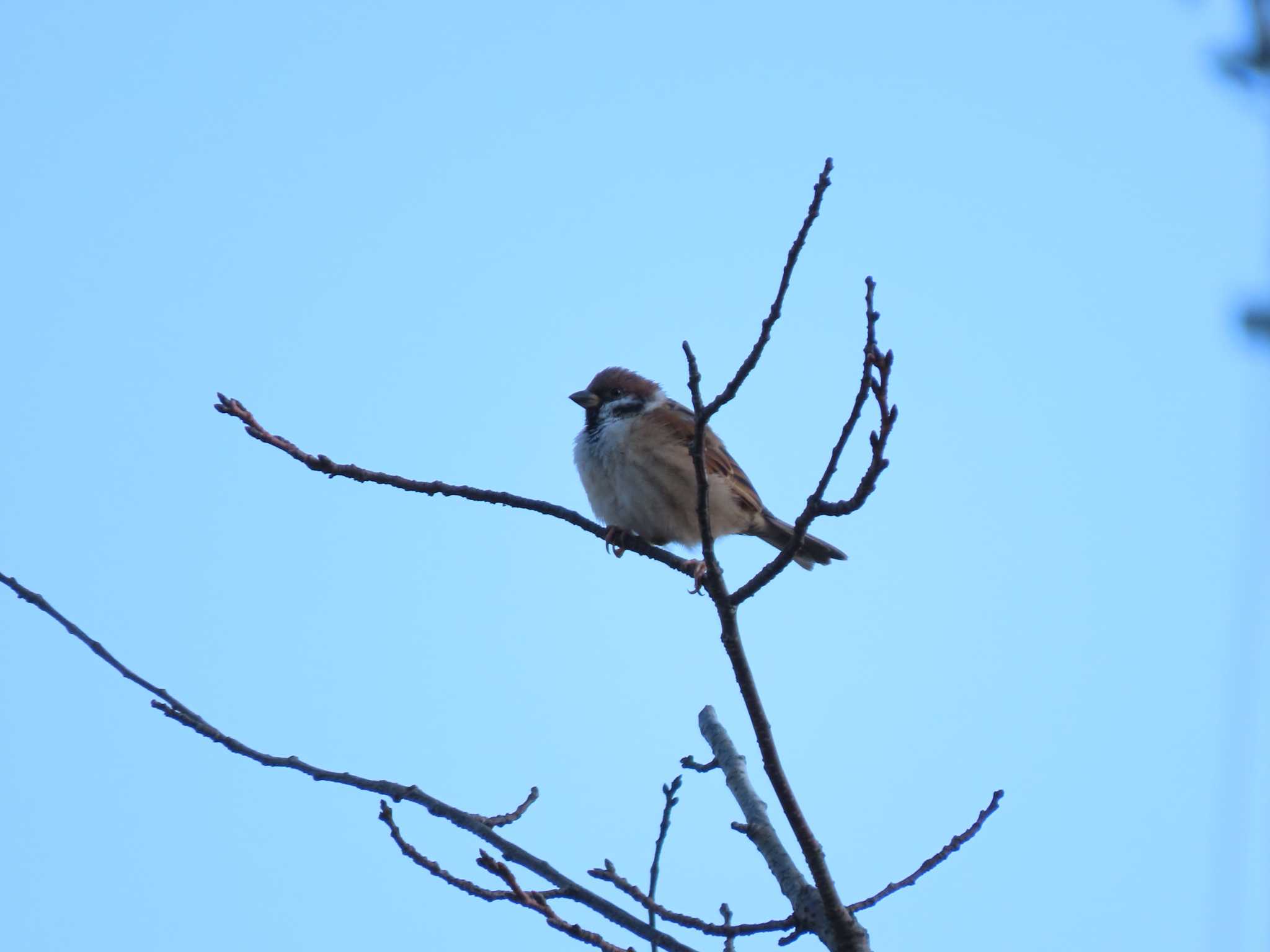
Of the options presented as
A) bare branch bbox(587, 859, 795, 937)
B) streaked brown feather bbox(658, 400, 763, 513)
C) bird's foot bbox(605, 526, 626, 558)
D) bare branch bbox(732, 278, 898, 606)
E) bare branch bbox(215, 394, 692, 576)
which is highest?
streaked brown feather bbox(658, 400, 763, 513)

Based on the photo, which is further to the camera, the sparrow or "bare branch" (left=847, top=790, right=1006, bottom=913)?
the sparrow

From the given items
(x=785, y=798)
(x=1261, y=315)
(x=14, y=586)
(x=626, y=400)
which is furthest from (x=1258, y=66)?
(x=626, y=400)

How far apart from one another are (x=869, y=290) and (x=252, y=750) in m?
1.62

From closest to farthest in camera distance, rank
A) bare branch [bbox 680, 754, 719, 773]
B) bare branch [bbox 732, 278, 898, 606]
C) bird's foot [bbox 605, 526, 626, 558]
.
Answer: bare branch [bbox 732, 278, 898, 606]
bare branch [bbox 680, 754, 719, 773]
bird's foot [bbox 605, 526, 626, 558]

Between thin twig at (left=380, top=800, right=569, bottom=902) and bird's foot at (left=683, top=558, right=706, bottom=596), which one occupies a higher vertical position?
bird's foot at (left=683, top=558, right=706, bottom=596)

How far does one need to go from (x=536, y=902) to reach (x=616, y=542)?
264 centimetres

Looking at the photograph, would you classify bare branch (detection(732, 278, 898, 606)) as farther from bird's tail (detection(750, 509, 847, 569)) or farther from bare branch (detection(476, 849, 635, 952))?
bird's tail (detection(750, 509, 847, 569))

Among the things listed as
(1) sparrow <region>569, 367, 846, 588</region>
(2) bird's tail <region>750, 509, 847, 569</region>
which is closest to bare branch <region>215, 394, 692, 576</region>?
(1) sparrow <region>569, 367, 846, 588</region>

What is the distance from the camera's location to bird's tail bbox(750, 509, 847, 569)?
235 inches

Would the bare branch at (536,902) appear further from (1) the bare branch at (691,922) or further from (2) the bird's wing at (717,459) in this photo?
(2) the bird's wing at (717,459)

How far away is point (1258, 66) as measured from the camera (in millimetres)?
939

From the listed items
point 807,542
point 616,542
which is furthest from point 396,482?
point 807,542

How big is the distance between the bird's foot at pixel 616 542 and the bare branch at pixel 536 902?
253 centimetres

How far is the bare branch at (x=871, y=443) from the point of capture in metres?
2.54
